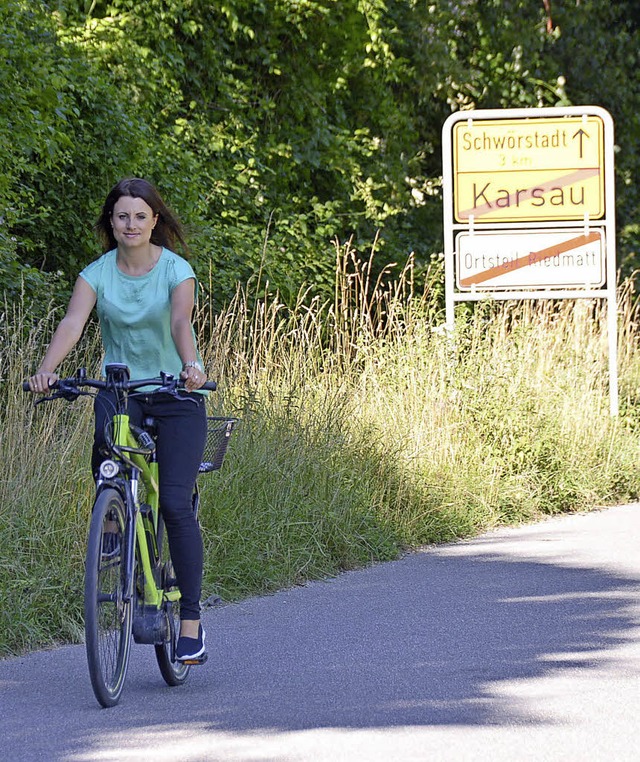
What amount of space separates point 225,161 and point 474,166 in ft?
16.1

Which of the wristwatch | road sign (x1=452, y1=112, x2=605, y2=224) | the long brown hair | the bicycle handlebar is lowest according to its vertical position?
the bicycle handlebar

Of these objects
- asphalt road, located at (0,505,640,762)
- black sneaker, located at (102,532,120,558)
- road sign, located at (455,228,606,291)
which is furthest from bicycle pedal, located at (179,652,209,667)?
road sign, located at (455,228,606,291)

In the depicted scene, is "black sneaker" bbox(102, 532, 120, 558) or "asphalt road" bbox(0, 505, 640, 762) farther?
"black sneaker" bbox(102, 532, 120, 558)

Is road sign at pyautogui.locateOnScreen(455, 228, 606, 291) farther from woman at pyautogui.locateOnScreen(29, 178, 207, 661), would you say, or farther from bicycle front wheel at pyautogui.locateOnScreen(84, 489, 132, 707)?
bicycle front wheel at pyautogui.locateOnScreen(84, 489, 132, 707)

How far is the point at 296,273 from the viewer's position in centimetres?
1783

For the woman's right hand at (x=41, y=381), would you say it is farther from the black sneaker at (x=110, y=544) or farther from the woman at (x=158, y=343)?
the black sneaker at (x=110, y=544)

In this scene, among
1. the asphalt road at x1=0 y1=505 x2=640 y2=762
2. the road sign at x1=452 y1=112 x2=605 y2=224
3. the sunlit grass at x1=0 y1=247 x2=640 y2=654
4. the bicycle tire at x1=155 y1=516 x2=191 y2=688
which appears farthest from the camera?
the road sign at x1=452 y1=112 x2=605 y2=224

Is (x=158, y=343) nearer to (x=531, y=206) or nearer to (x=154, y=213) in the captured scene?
(x=154, y=213)

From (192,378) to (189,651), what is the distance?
109 cm

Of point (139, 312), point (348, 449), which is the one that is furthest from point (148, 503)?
point (348, 449)

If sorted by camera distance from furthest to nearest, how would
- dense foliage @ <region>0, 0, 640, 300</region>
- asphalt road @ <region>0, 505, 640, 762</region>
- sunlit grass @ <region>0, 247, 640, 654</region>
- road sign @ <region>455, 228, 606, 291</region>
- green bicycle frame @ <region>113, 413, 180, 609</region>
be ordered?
1. road sign @ <region>455, 228, 606, 291</region>
2. dense foliage @ <region>0, 0, 640, 300</region>
3. sunlit grass @ <region>0, 247, 640, 654</region>
4. green bicycle frame @ <region>113, 413, 180, 609</region>
5. asphalt road @ <region>0, 505, 640, 762</region>

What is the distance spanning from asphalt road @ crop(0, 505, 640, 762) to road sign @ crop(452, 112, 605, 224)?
6.19 metres

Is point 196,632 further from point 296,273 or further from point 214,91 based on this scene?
point 214,91

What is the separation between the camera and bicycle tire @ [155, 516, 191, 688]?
5695 mm
